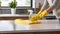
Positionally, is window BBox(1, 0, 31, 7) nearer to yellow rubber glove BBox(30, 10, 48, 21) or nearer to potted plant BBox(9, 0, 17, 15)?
potted plant BBox(9, 0, 17, 15)

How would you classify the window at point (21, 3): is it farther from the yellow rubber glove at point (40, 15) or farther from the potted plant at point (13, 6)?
the yellow rubber glove at point (40, 15)

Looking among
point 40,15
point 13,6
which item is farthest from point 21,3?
point 40,15

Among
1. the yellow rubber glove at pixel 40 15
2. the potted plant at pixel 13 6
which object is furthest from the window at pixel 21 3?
the yellow rubber glove at pixel 40 15

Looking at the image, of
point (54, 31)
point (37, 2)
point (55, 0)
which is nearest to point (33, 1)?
point (37, 2)

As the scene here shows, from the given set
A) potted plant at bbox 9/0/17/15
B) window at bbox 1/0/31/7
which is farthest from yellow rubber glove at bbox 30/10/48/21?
window at bbox 1/0/31/7

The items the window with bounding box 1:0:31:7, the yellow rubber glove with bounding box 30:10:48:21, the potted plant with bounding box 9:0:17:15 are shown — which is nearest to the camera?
the yellow rubber glove with bounding box 30:10:48:21

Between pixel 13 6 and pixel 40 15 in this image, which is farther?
pixel 13 6

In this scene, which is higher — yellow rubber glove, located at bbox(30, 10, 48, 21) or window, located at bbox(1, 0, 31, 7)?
window, located at bbox(1, 0, 31, 7)

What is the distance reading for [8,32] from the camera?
158cm

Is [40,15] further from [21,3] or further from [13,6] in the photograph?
[21,3]

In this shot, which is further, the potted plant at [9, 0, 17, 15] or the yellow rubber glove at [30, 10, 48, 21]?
the potted plant at [9, 0, 17, 15]

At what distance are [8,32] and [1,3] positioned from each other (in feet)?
8.51

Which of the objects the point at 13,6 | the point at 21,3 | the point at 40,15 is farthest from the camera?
the point at 21,3

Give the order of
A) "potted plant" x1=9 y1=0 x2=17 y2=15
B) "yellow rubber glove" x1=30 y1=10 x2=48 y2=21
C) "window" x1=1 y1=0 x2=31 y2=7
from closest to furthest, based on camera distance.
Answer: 1. "yellow rubber glove" x1=30 y1=10 x2=48 y2=21
2. "potted plant" x1=9 y1=0 x2=17 y2=15
3. "window" x1=1 y1=0 x2=31 y2=7
